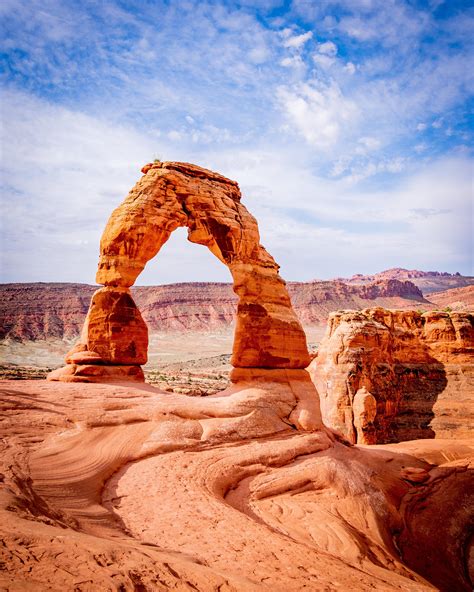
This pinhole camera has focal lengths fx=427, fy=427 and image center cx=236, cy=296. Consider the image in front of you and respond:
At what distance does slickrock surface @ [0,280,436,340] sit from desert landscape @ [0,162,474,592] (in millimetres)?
75622

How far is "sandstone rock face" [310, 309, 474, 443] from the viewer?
23594mm

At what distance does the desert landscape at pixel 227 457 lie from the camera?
550 cm

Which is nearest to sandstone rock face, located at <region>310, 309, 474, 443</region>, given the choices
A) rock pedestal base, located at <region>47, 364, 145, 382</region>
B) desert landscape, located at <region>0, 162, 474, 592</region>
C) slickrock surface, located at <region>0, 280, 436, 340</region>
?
desert landscape, located at <region>0, 162, 474, 592</region>

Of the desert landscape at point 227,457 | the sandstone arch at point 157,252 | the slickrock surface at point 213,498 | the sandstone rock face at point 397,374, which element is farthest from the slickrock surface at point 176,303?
the slickrock surface at point 213,498

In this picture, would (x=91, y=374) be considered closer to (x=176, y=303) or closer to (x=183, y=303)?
(x=176, y=303)

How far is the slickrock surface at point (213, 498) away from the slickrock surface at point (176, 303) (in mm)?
78757

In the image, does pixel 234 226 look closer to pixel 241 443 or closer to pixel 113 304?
pixel 113 304

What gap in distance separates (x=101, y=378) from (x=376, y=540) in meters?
8.87

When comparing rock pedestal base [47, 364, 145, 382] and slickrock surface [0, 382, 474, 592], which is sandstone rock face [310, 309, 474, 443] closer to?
slickrock surface [0, 382, 474, 592]

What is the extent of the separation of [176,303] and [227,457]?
112 metres

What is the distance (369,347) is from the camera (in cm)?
2484

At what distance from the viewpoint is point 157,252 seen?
15.3m

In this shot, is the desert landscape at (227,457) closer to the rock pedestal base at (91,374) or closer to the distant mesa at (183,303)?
the rock pedestal base at (91,374)

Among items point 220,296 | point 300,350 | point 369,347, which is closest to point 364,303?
point 220,296
